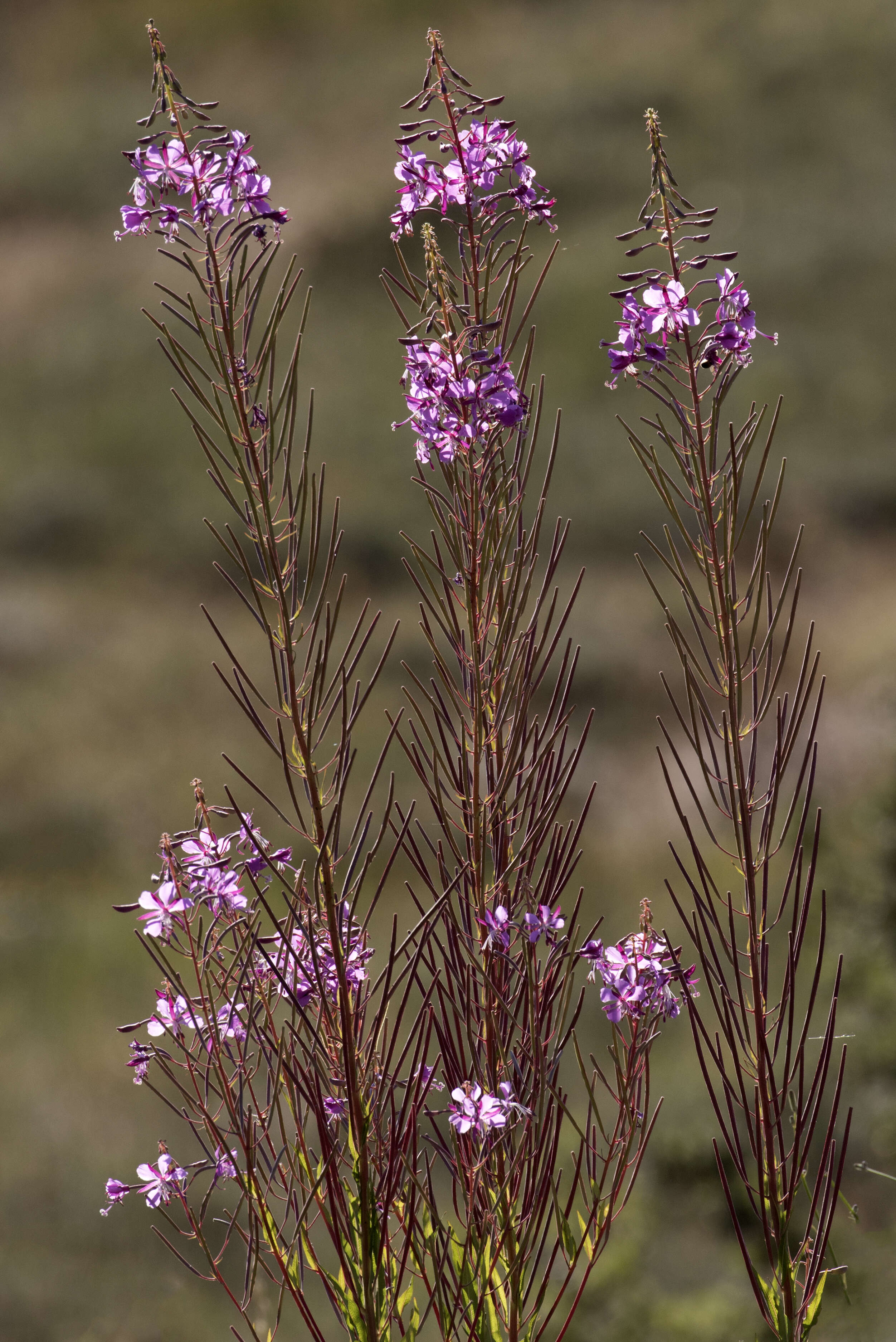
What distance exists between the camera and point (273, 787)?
9.01 meters

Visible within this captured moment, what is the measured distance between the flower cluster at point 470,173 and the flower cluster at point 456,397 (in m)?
0.21

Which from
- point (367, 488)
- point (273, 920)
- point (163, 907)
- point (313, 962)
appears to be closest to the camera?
point (273, 920)

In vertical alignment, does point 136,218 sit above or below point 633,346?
above

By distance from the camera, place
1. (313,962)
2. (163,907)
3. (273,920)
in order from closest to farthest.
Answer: (273,920) → (313,962) → (163,907)

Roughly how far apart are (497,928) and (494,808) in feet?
0.67

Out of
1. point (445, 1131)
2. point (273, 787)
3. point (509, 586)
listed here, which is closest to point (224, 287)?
point (509, 586)

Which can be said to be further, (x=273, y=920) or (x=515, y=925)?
(x=515, y=925)

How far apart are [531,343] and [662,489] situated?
1.06 feet

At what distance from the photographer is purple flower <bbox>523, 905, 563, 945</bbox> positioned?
80.4 inches

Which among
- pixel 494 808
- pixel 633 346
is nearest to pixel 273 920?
pixel 494 808

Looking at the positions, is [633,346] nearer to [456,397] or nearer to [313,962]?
[456,397]

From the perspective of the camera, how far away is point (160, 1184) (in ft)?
6.77

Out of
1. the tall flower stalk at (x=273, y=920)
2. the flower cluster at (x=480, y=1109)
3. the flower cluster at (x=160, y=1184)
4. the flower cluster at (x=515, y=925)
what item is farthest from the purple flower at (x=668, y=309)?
the flower cluster at (x=160, y=1184)

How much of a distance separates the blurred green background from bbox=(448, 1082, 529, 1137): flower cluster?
2.47 m
